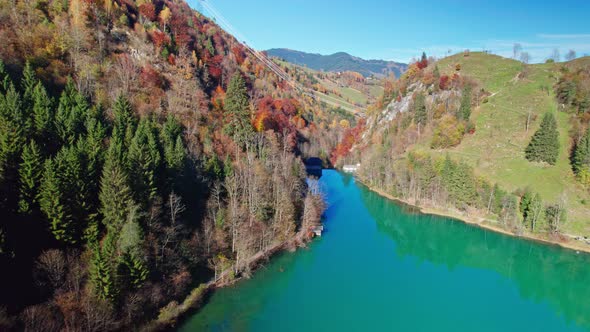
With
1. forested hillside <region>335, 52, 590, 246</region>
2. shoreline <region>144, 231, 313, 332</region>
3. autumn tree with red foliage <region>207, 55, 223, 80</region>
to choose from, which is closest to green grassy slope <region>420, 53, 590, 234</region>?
forested hillside <region>335, 52, 590, 246</region>

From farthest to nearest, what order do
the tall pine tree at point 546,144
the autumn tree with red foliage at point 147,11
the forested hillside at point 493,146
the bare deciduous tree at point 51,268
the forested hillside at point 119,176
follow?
the autumn tree with red foliage at point 147,11 < the tall pine tree at point 546,144 < the forested hillside at point 493,146 < the forested hillside at point 119,176 < the bare deciduous tree at point 51,268

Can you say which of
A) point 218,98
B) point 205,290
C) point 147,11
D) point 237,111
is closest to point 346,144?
point 218,98

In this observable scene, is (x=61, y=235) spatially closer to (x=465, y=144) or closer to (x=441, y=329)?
(x=441, y=329)

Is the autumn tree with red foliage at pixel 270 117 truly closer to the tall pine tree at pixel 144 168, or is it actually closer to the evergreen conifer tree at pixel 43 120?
the tall pine tree at pixel 144 168

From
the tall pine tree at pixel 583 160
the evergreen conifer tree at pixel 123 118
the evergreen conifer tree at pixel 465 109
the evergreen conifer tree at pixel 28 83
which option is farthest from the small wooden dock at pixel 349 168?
the evergreen conifer tree at pixel 28 83

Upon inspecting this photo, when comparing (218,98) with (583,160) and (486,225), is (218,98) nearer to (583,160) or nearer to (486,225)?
(486,225)

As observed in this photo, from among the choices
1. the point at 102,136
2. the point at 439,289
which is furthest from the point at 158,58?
the point at 439,289

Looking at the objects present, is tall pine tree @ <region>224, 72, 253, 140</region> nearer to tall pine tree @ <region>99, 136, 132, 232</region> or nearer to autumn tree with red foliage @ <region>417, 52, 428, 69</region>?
tall pine tree @ <region>99, 136, 132, 232</region>
